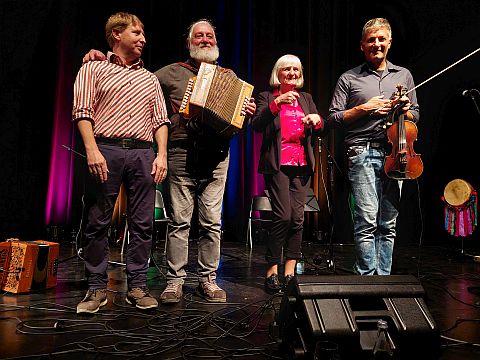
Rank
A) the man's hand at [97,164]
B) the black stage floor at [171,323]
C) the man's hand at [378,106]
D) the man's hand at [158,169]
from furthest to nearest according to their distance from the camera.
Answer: the man's hand at [378,106], the man's hand at [158,169], the man's hand at [97,164], the black stage floor at [171,323]

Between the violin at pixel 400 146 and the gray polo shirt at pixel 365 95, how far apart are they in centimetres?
10

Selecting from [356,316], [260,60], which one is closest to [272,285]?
[356,316]

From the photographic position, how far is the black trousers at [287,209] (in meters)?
3.14

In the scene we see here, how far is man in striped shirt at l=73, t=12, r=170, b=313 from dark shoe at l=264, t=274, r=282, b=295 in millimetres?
904

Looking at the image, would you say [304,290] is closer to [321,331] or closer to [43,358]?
[321,331]

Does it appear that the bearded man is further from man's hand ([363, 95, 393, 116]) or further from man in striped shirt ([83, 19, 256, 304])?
man's hand ([363, 95, 393, 116])

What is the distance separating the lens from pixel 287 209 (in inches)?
124

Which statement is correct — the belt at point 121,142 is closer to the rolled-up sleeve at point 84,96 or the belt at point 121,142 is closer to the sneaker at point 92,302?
the rolled-up sleeve at point 84,96

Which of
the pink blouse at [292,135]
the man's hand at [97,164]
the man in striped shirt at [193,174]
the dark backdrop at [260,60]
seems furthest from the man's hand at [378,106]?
the dark backdrop at [260,60]

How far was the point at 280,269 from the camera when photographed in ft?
13.3

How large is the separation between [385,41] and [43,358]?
8.78 ft

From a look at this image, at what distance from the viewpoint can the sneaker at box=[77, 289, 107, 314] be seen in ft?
7.98

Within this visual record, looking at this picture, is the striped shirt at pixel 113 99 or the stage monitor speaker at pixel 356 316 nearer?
the stage monitor speaker at pixel 356 316

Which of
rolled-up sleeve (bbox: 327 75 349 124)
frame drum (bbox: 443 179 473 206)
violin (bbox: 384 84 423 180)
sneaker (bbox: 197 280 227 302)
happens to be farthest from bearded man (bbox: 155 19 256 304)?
frame drum (bbox: 443 179 473 206)
